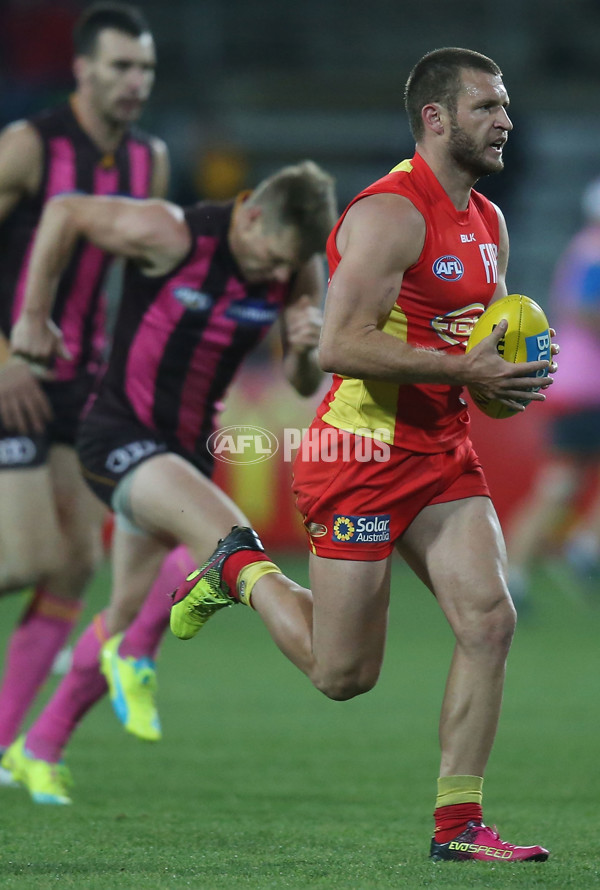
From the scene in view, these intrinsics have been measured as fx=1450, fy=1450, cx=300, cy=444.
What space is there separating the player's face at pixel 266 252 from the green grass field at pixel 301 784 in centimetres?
186

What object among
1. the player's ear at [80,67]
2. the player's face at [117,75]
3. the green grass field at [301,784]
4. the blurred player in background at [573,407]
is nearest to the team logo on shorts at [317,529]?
the green grass field at [301,784]

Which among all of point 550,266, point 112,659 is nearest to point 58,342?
point 112,659

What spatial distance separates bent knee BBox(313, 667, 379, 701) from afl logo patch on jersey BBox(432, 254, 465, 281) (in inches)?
45.0

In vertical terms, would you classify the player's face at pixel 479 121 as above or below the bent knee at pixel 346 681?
above

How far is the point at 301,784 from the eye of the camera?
5297mm

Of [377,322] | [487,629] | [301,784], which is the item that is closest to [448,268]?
[377,322]

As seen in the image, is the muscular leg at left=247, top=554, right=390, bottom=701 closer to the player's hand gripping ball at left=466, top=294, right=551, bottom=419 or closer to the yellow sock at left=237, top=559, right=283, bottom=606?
the yellow sock at left=237, top=559, right=283, bottom=606

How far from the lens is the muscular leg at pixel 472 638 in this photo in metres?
3.92

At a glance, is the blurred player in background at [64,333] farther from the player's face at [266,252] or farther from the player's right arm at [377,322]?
the player's right arm at [377,322]

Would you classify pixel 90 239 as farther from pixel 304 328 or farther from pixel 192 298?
pixel 304 328

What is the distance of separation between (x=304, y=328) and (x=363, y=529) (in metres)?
1.42

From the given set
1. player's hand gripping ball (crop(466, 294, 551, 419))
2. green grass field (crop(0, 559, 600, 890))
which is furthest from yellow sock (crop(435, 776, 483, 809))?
player's hand gripping ball (crop(466, 294, 551, 419))

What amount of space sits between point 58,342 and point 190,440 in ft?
2.00

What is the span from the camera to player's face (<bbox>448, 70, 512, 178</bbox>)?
3.92m
